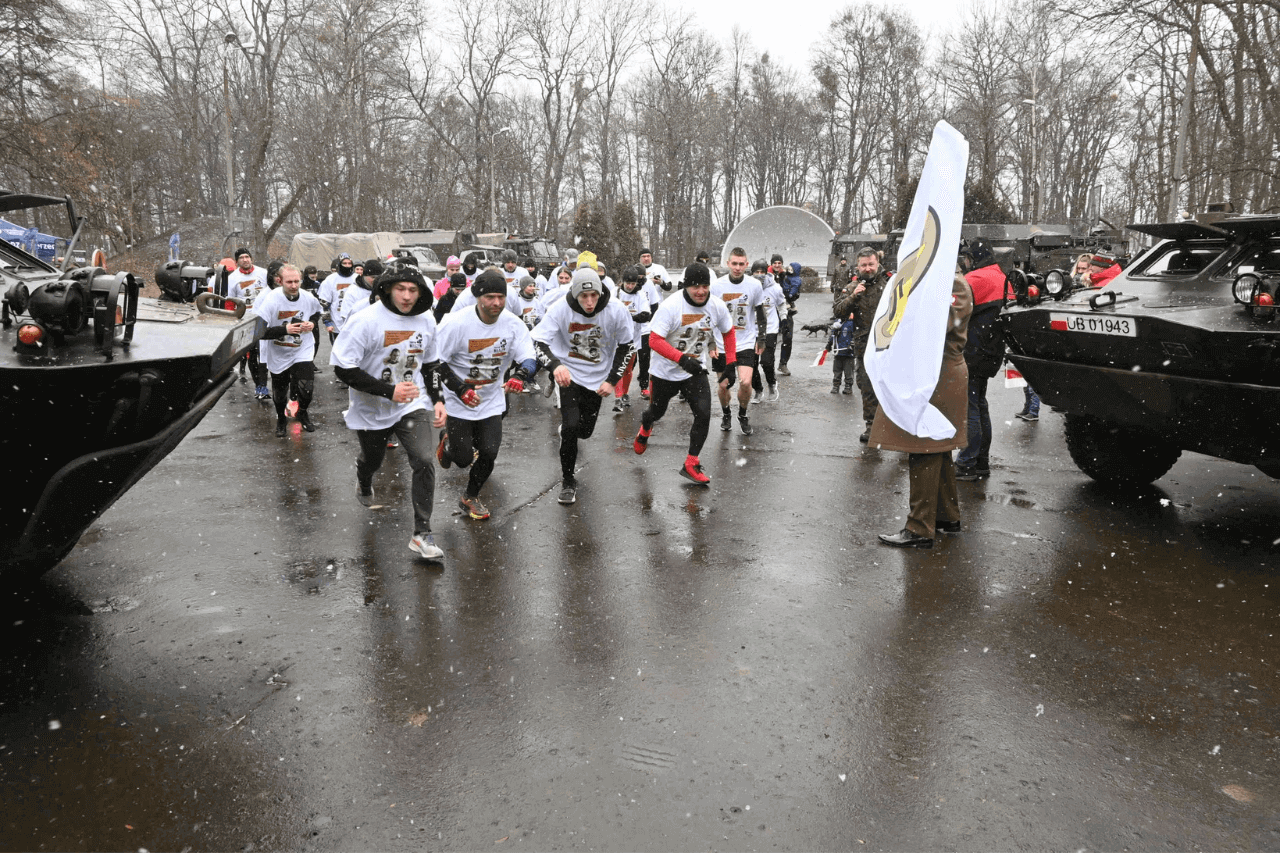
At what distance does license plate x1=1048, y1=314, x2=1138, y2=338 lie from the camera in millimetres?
5363

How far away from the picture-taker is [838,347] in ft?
37.9

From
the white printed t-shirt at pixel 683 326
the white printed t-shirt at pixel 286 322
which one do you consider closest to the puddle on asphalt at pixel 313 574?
the white printed t-shirt at pixel 683 326

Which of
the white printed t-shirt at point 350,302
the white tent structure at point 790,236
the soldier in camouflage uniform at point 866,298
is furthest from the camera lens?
the white tent structure at point 790,236

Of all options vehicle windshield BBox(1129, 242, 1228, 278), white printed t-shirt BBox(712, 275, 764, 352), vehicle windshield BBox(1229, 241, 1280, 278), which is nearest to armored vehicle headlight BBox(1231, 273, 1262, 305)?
vehicle windshield BBox(1229, 241, 1280, 278)

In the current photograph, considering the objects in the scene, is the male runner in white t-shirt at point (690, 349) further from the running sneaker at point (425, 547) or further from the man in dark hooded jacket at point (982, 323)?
the running sneaker at point (425, 547)

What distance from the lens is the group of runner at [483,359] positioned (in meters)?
5.45

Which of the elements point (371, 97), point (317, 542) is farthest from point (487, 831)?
point (371, 97)

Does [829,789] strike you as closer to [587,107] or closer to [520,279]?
[520,279]

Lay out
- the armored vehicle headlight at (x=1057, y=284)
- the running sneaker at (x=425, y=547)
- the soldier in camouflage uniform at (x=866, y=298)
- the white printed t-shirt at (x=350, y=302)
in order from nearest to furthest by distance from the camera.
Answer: the running sneaker at (x=425, y=547) → the armored vehicle headlight at (x=1057, y=284) → the soldier in camouflage uniform at (x=866, y=298) → the white printed t-shirt at (x=350, y=302)

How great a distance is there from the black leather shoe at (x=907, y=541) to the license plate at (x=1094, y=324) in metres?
1.62

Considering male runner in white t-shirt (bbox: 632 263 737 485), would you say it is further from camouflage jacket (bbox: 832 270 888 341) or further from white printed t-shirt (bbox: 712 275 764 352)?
camouflage jacket (bbox: 832 270 888 341)

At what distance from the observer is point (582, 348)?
6887mm

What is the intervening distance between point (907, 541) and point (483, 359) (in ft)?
9.37

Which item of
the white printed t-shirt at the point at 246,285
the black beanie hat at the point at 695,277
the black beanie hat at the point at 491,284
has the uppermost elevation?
the white printed t-shirt at the point at 246,285
